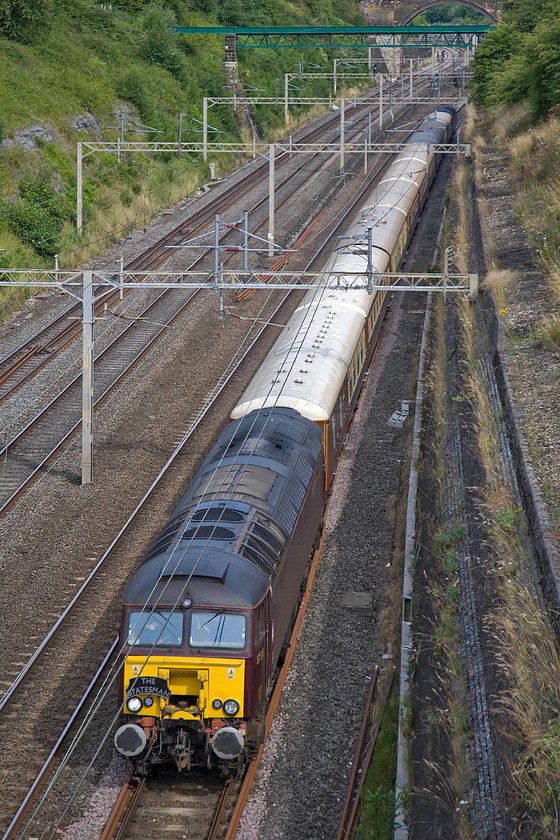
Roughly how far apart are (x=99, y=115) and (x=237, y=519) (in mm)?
42698

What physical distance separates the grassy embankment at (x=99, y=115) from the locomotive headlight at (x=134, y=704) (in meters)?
23.9

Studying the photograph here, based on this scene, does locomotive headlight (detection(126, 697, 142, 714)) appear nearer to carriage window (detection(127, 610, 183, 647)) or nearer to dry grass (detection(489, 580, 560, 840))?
carriage window (detection(127, 610, 183, 647))

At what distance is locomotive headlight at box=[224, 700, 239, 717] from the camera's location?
1187 cm

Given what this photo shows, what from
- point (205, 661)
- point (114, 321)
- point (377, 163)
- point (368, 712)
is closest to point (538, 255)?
point (114, 321)

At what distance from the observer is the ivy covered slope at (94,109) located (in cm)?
4019

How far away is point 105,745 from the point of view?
529 inches

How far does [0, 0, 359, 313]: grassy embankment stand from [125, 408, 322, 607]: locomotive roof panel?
1951 centimetres

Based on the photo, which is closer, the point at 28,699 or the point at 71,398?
the point at 28,699

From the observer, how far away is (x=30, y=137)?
43.7 meters

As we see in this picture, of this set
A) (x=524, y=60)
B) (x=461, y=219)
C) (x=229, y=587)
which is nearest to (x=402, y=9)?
(x=524, y=60)

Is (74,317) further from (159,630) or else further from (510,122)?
(510,122)

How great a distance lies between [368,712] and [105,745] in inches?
149

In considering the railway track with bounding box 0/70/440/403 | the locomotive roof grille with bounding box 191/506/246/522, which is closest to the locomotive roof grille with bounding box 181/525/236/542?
the locomotive roof grille with bounding box 191/506/246/522

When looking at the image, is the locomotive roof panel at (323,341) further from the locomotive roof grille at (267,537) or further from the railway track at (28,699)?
the railway track at (28,699)
